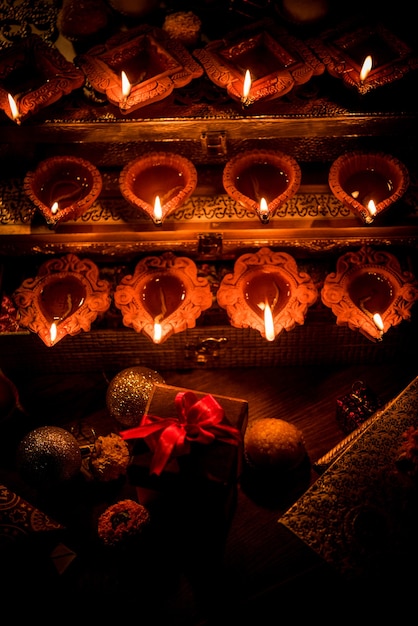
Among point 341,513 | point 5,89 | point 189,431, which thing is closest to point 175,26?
point 5,89

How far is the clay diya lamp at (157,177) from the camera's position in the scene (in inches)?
66.4

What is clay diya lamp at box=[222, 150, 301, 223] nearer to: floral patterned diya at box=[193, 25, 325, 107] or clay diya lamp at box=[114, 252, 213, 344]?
floral patterned diya at box=[193, 25, 325, 107]

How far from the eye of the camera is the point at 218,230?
1748 mm

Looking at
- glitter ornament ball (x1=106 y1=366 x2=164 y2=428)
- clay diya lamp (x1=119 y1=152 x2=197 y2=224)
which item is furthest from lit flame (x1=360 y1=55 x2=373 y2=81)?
glitter ornament ball (x1=106 y1=366 x2=164 y2=428)

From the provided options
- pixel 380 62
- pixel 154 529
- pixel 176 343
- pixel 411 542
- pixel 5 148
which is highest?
pixel 380 62

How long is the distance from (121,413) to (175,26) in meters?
1.28

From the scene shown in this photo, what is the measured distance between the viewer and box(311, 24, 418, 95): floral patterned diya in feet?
5.22

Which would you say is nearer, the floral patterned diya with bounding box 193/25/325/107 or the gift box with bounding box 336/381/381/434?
the floral patterned diya with bounding box 193/25/325/107

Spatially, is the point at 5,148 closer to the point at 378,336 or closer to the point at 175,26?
the point at 175,26

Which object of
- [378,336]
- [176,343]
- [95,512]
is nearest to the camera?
[378,336]

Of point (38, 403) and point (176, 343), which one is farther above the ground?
point (176, 343)

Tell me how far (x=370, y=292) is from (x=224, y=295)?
0.48m

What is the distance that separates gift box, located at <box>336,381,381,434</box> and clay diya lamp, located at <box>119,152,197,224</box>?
0.87 metres

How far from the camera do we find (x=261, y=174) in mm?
1760
